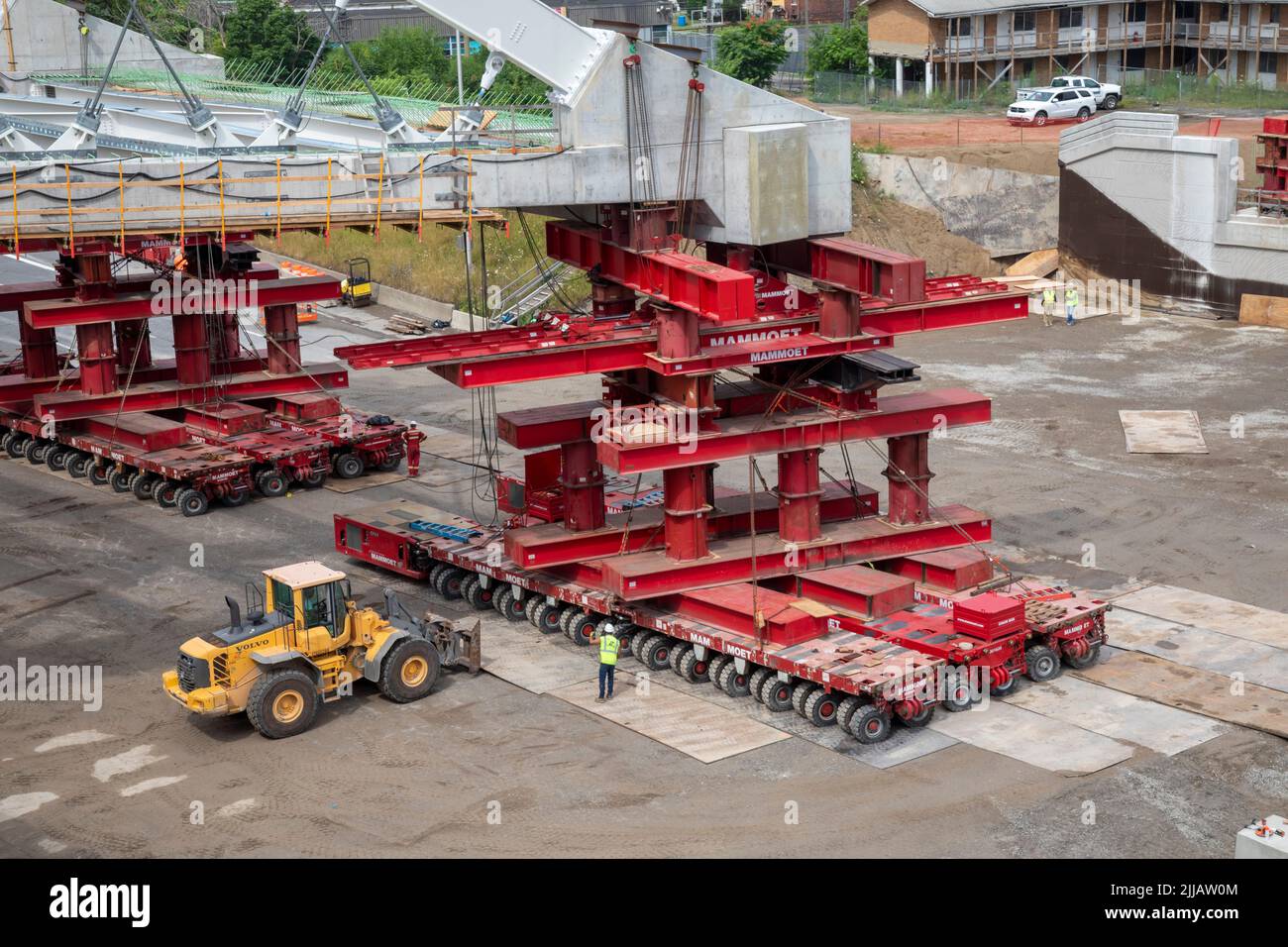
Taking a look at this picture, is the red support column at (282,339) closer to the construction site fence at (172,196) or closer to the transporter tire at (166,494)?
the transporter tire at (166,494)

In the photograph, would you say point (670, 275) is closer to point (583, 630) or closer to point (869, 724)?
point (583, 630)

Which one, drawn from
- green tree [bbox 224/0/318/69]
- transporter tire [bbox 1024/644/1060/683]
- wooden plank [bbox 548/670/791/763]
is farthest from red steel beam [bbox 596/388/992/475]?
green tree [bbox 224/0/318/69]

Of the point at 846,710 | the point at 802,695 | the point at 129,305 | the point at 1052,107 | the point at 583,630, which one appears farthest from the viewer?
the point at 1052,107

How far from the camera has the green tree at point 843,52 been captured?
74250mm

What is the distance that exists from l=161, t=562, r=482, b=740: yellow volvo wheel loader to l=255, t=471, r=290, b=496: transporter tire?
10597mm

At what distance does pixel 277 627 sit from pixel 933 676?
8.66m

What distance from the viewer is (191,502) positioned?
32.6m

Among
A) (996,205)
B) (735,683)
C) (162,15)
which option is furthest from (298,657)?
(162,15)

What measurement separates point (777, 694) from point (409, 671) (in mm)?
5125

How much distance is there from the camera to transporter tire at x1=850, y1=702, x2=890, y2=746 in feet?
70.9

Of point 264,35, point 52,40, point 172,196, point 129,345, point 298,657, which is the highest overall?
point 264,35

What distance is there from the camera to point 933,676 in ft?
72.8
